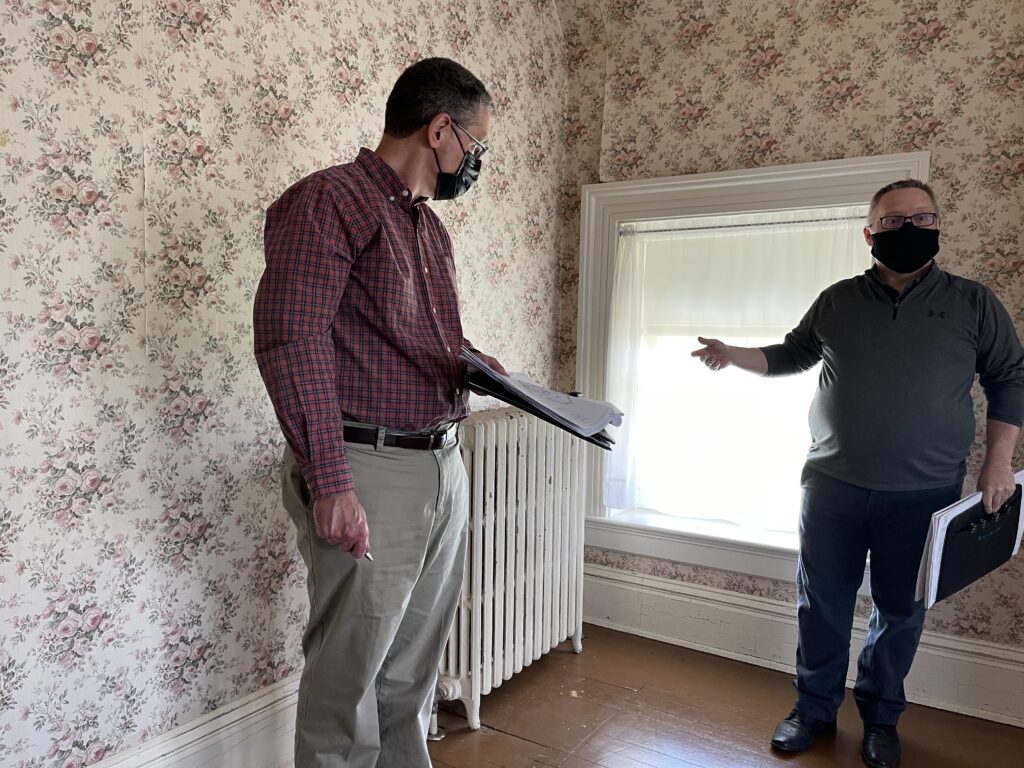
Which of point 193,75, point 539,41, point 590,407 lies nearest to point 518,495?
point 590,407

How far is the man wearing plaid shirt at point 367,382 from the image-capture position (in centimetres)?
129

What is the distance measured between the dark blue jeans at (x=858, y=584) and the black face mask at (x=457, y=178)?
1.30 meters

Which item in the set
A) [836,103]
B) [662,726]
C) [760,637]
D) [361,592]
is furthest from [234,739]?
[836,103]

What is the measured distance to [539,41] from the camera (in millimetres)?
2838

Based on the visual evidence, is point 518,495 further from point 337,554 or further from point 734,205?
point 734,205

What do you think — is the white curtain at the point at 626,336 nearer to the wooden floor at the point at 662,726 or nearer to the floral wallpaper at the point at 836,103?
the floral wallpaper at the point at 836,103

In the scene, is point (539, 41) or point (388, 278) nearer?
point (388, 278)

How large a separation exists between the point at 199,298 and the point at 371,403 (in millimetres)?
537

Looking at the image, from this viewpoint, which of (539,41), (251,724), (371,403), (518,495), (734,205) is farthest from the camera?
(539,41)

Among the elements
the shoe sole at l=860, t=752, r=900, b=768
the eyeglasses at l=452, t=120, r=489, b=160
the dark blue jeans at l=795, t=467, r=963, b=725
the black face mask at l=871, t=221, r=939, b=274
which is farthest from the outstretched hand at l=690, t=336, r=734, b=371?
the shoe sole at l=860, t=752, r=900, b=768

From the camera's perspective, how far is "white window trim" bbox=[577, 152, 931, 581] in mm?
2455

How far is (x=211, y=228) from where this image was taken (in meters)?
1.68

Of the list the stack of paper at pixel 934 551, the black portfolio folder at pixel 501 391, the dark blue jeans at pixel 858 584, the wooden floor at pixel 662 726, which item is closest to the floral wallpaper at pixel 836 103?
the wooden floor at pixel 662 726

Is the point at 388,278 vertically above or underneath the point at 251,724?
above
